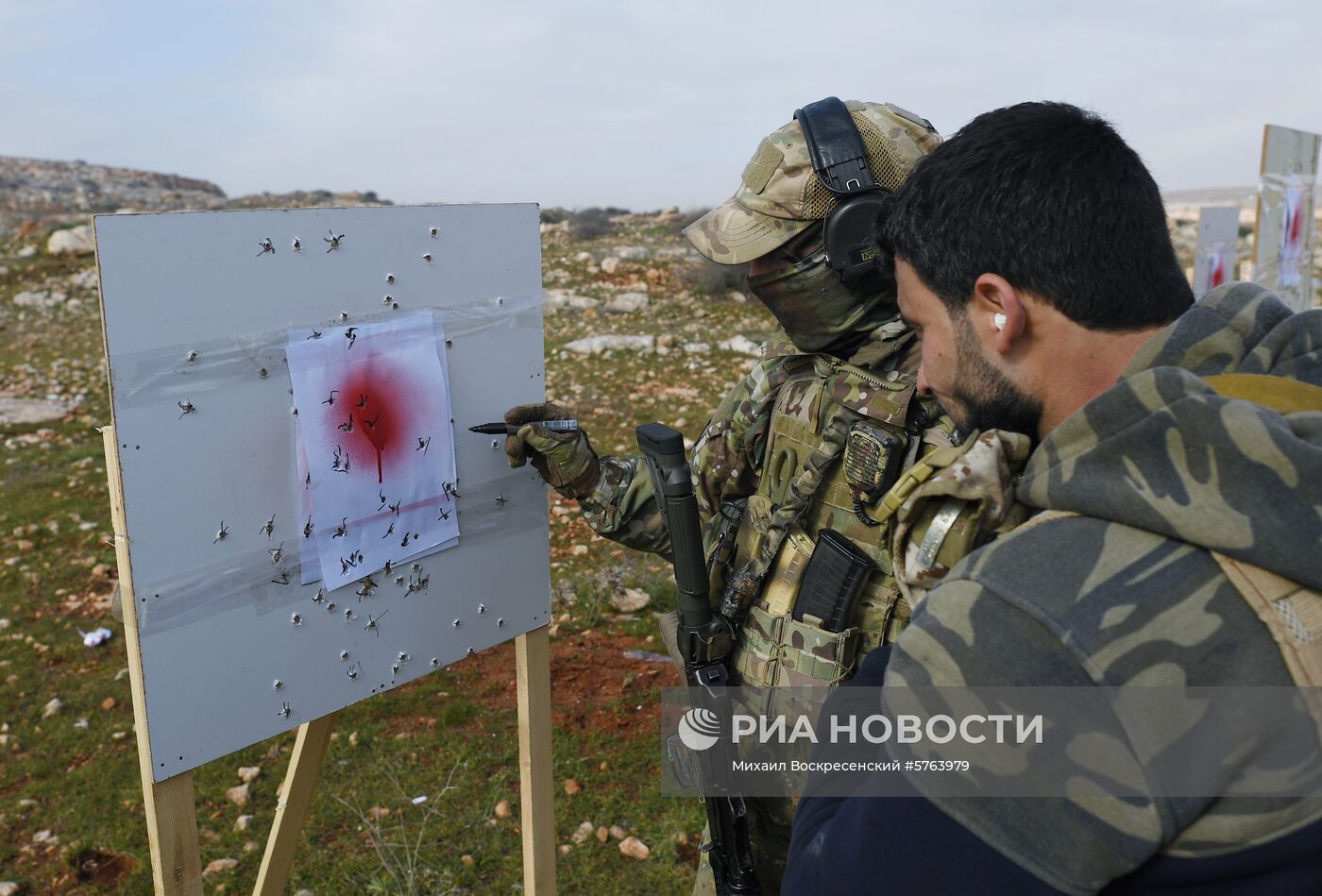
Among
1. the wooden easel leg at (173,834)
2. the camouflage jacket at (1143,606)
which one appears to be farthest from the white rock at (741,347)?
the camouflage jacket at (1143,606)

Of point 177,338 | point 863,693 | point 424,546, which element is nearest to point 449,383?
point 424,546

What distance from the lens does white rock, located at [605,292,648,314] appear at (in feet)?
34.8

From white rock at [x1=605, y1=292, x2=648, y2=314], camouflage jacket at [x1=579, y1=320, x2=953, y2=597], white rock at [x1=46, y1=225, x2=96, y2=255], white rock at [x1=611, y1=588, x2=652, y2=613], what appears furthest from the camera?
white rock at [x1=46, y1=225, x2=96, y2=255]

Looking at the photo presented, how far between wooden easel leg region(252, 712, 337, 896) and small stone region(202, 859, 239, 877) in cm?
88

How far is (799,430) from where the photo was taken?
1945 mm

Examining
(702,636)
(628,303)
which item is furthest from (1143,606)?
(628,303)

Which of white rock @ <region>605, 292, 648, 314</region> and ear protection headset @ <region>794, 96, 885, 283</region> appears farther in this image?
white rock @ <region>605, 292, 648, 314</region>

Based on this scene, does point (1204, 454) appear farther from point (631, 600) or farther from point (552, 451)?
point (631, 600)

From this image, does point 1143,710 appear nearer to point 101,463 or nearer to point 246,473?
point 246,473

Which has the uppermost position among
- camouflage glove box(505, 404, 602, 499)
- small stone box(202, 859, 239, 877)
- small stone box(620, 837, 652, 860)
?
camouflage glove box(505, 404, 602, 499)

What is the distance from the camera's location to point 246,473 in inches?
68.1

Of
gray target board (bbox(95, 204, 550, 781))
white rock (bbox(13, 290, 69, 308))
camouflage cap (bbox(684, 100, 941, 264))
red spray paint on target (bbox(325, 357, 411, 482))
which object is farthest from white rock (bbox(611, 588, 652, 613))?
white rock (bbox(13, 290, 69, 308))

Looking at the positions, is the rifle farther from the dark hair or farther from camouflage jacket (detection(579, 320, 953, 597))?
the dark hair

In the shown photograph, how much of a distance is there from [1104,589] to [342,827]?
2926 millimetres
